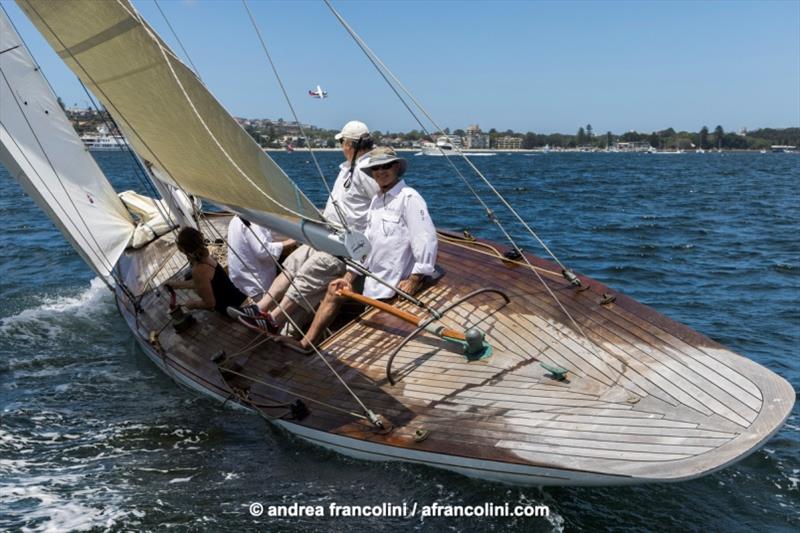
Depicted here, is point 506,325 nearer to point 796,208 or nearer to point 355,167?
point 355,167

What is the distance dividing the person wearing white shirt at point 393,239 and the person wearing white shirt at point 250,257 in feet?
3.61

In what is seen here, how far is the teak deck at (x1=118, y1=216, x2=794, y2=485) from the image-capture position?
4336 mm

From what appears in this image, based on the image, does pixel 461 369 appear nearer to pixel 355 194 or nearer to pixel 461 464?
pixel 461 464

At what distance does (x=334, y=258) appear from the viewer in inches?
271

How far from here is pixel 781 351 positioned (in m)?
8.06

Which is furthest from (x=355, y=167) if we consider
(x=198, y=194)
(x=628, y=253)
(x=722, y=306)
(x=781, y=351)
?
(x=628, y=253)

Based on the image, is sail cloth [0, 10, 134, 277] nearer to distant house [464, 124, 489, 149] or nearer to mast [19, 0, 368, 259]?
mast [19, 0, 368, 259]

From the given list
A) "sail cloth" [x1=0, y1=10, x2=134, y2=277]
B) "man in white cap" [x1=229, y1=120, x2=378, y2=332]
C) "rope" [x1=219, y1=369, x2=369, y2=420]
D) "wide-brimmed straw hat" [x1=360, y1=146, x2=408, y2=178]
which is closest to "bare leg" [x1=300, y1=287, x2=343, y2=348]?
"man in white cap" [x1=229, y1=120, x2=378, y2=332]

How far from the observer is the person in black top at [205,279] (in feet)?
22.0

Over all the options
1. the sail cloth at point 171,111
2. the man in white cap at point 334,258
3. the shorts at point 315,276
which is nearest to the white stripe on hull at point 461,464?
the man in white cap at point 334,258

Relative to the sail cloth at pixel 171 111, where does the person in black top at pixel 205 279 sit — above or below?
below

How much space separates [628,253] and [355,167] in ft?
29.5

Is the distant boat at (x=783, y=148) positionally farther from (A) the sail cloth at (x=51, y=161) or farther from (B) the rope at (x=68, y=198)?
(B) the rope at (x=68, y=198)

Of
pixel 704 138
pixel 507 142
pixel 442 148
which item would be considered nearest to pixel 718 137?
pixel 704 138
